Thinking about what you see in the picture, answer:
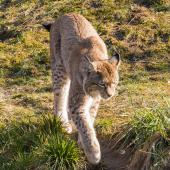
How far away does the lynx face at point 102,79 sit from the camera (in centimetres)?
707

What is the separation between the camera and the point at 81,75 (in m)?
7.46

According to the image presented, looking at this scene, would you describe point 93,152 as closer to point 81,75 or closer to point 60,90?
point 81,75

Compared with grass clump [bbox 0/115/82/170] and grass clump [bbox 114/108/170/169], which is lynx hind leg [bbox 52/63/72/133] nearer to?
grass clump [bbox 0/115/82/170]

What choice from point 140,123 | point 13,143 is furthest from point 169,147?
point 13,143

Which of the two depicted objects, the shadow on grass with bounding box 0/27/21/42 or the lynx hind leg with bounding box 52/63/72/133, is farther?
the shadow on grass with bounding box 0/27/21/42

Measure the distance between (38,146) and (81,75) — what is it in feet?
3.68

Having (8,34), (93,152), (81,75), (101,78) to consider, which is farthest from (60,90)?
(8,34)

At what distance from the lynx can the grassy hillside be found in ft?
0.98

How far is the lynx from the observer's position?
7094 mm

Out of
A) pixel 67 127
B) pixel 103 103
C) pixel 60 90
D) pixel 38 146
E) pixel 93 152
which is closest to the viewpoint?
pixel 93 152

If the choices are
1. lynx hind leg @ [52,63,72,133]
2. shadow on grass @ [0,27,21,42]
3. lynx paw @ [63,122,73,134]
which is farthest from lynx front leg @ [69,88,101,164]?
shadow on grass @ [0,27,21,42]

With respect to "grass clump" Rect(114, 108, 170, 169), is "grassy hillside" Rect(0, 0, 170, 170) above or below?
below

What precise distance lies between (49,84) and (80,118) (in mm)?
2853

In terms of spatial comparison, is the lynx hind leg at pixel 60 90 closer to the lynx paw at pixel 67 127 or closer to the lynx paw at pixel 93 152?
the lynx paw at pixel 67 127
